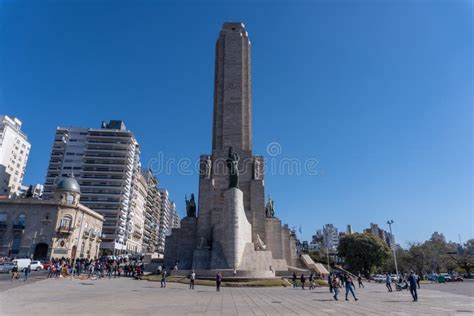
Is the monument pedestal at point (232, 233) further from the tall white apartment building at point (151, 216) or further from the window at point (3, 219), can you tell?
the tall white apartment building at point (151, 216)

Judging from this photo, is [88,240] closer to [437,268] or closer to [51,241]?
[51,241]

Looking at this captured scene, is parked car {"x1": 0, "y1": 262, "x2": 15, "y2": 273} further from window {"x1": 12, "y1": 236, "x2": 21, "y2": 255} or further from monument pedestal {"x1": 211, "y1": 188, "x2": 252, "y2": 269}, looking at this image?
monument pedestal {"x1": 211, "y1": 188, "x2": 252, "y2": 269}

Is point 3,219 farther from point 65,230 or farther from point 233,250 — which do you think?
point 233,250

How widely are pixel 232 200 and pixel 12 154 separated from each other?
249ft

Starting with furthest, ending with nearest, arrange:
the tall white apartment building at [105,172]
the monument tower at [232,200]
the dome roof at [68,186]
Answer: the tall white apartment building at [105,172] → the dome roof at [68,186] → the monument tower at [232,200]

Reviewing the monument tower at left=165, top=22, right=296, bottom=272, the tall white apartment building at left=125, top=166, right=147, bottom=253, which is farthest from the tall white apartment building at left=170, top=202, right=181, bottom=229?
the monument tower at left=165, top=22, right=296, bottom=272

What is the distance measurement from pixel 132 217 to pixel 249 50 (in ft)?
171

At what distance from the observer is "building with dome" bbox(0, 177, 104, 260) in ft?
156

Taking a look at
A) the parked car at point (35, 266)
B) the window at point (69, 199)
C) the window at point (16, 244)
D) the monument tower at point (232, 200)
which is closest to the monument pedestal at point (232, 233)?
the monument tower at point (232, 200)

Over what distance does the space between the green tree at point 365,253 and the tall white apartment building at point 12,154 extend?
7454cm

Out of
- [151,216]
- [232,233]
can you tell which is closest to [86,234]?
[232,233]

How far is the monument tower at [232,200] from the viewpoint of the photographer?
32969mm

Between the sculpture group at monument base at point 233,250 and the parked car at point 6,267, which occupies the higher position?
the sculpture group at monument base at point 233,250

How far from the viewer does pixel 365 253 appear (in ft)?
191
